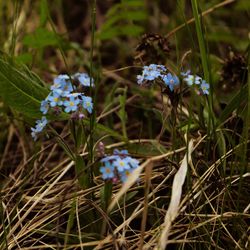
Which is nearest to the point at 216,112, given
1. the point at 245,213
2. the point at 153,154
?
the point at 153,154

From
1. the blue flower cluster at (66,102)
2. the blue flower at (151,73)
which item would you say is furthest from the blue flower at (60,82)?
the blue flower at (151,73)

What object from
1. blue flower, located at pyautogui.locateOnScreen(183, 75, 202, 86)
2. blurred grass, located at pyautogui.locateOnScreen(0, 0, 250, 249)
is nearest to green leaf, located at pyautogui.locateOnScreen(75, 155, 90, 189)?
blurred grass, located at pyautogui.locateOnScreen(0, 0, 250, 249)

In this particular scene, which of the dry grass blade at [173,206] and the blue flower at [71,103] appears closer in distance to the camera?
the dry grass blade at [173,206]

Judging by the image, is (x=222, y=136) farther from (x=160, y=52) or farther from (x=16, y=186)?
(x=16, y=186)

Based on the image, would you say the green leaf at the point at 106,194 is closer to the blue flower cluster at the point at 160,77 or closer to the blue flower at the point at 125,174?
the blue flower at the point at 125,174

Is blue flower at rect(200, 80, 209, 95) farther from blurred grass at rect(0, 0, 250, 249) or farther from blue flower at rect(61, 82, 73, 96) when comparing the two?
blue flower at rect(61, 82, 73, 96)
